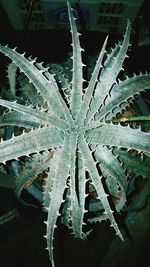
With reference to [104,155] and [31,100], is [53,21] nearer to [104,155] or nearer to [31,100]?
[31,100]

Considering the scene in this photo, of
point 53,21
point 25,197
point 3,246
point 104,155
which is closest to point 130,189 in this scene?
point 104,155

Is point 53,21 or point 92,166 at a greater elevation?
point 53,21

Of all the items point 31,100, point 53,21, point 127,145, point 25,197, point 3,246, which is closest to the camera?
point 127,145

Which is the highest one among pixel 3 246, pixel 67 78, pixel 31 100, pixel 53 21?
pixel 53 21

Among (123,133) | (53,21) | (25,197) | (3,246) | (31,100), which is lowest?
(3,246)

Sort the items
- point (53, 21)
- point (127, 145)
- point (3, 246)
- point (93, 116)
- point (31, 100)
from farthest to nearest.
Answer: point (53, 21), point (3, 246), point (31, 100), point (93, 116), point (127, 145)

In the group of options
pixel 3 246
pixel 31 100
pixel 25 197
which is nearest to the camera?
pixel 31 100

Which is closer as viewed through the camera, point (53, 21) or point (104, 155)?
point (104, 155)

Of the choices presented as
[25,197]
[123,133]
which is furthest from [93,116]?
[25,197]

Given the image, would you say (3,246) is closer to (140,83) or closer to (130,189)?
(130,189)
